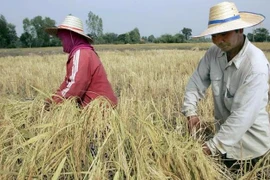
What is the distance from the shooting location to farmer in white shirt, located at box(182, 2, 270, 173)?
162cm

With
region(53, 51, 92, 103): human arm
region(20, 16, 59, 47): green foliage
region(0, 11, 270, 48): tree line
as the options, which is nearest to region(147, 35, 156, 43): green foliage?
region(0, 11, 270, 48): tree line

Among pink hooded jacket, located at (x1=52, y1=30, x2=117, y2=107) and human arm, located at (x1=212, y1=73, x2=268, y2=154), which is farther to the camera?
pink hooded jacket, located at (x1=52, y1=30, x2=117, y2=107)

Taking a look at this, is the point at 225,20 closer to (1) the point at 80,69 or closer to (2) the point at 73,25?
(1) the point at 80,69

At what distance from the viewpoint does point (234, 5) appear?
1.82 metres

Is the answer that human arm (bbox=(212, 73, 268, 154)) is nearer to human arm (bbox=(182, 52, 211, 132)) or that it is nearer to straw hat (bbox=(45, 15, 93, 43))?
human arm (bbox=(182, 52, 211, 132))

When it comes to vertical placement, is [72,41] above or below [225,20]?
below

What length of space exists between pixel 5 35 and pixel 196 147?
62.0 m

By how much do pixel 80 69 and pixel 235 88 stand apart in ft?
3.99

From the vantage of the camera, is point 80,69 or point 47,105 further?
point 80,69

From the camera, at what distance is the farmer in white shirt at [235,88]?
1616 millimetres

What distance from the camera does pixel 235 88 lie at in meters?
1.85

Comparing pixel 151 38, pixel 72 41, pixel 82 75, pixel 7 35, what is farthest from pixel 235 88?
pixel 151 38

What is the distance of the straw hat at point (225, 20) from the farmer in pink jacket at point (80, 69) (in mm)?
934

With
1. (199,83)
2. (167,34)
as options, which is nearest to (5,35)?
(167,34)
